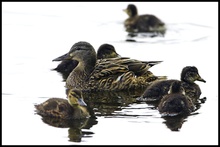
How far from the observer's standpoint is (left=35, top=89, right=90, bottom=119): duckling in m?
9.46

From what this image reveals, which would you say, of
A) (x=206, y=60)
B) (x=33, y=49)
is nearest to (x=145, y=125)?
(x=206, y=60)

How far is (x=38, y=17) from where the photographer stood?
16391mm

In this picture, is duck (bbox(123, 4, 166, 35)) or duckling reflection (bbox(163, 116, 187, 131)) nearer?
duckling reflection (bbox(163, 116, 187, 131))

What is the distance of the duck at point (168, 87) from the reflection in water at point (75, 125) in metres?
1.20

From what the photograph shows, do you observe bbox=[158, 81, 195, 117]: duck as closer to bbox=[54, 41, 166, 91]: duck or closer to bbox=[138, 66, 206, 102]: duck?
bbox=[138, 66, 206, 102]: duck

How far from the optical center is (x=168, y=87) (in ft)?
34.3

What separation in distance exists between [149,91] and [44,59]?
311 centimetres

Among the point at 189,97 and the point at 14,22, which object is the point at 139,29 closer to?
the point at 14,22

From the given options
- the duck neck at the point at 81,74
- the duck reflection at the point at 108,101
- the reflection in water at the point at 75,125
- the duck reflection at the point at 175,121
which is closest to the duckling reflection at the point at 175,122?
the duck reflection at the point at 175,121

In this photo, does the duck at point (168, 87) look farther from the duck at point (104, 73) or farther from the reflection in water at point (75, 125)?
the reflection in water at point (75, 125)

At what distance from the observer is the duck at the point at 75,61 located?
12.2 m

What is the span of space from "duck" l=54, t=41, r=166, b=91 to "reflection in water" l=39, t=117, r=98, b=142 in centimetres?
170

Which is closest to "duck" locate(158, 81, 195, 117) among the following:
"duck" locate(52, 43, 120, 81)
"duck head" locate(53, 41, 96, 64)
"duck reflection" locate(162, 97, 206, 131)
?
"duck reflection" locate(162, 97, 206, 131)

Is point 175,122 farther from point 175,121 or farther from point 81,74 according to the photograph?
point 81,74
